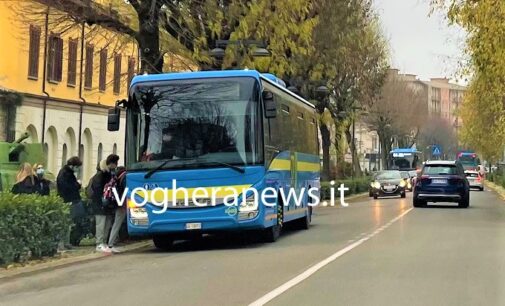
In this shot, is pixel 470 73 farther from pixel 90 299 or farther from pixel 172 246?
pixel 90 299

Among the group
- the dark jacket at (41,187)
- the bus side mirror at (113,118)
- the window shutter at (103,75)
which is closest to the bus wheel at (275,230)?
the bus side mirror at (113,118)

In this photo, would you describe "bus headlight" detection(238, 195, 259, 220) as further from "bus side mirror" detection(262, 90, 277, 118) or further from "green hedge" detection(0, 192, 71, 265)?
"green hedge" detection(0, 192, 71, 265)

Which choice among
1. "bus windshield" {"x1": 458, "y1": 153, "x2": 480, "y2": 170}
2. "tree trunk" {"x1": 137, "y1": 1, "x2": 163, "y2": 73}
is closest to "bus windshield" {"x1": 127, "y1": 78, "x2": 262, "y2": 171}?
"tree trunk" {"x1": 137, "y1": 1, "x2": 163, "y2": 73}

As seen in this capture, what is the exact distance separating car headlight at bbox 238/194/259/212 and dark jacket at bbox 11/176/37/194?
422 cm

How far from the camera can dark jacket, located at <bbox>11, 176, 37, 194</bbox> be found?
15.4 m

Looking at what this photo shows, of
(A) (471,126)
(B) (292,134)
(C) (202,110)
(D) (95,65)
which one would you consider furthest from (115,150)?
(C) (202,110)

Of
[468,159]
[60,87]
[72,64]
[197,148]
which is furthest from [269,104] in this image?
[468,159]

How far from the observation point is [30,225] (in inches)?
534

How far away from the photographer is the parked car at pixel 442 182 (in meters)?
30.5

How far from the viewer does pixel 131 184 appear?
49.2 ft

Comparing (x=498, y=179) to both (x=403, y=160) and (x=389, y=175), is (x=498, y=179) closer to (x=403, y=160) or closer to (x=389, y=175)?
(x=403, y=160)

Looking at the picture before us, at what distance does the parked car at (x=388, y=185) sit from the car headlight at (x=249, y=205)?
30275 mm

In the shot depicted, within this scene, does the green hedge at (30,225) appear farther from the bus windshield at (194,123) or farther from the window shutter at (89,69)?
the window shutter at (89,69)

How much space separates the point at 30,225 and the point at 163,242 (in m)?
3.78
